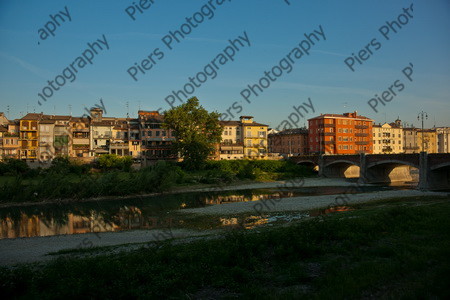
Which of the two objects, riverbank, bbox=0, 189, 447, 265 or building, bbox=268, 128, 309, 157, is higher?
building, bbox=268, 128, 309, 157

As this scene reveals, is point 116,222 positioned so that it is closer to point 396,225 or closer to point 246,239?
point 246,239

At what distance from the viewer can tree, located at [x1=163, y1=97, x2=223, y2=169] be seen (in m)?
70.9

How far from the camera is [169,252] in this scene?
13.4 m

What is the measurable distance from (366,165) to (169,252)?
56442mm

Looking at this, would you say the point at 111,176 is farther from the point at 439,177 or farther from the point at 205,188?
the point at 439,177

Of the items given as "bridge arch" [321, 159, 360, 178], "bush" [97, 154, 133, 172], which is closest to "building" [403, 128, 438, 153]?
"bridge arch" [321, 159, 360, 178]

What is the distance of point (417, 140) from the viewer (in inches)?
4771

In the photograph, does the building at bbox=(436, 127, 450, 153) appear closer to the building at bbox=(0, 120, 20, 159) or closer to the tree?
the tree

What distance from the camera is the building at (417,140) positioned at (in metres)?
117

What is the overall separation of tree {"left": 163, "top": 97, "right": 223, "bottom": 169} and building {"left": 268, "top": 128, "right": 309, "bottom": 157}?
30.2 m

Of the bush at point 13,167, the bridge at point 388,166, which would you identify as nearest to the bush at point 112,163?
the bush at point 13,167

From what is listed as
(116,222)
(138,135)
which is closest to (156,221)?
(116,222)

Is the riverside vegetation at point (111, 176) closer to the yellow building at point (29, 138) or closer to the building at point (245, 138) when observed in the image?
the building at point (245, 138)

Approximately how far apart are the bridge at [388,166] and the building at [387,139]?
108 feet
